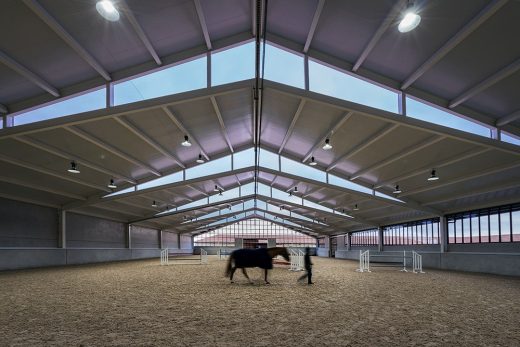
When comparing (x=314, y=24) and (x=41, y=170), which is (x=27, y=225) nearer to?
(x=41, y=170)

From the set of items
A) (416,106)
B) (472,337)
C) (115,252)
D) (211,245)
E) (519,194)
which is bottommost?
(211,245)

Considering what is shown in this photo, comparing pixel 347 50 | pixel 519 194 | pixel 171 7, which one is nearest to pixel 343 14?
pixel 347 50

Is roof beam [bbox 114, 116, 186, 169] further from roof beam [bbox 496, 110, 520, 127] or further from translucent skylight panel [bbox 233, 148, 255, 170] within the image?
roof beam [bbox 496, 110, 520, 127]

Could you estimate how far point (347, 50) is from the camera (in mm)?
8219

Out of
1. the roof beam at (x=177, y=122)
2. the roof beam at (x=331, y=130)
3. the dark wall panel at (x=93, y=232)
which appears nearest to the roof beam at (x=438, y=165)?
the roof beam at (x=331, y=130)

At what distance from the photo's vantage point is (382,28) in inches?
272

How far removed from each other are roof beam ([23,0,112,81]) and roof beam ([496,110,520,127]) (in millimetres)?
10671

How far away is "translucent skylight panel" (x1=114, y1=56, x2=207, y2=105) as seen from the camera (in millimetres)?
9117

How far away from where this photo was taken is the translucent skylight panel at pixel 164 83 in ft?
29.9

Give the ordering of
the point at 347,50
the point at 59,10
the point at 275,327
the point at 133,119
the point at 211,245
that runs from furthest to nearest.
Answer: the point at 211,245 < the point at 133,119 < the point at 347,50 < the point at 59,10 < the point at 275,327

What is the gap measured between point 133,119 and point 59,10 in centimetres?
505

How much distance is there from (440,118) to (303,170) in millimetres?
9264

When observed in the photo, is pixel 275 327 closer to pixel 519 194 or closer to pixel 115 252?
pixel 519 194

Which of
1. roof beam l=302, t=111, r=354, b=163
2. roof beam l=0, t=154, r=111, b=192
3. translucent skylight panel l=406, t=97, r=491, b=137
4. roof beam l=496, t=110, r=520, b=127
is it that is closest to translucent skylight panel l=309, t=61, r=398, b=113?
translucent skylight panel l=406, t=97, r=491, b=137
